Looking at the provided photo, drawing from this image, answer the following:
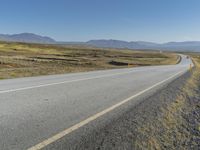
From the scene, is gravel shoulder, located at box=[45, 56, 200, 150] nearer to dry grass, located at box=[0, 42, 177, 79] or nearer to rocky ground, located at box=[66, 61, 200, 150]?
rocky ground, located at box=[66, 61, 200, 150]

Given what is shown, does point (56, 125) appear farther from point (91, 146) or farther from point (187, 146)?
point (187, 146)

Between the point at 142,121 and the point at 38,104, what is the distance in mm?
3129

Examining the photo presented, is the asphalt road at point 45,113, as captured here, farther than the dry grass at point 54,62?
No

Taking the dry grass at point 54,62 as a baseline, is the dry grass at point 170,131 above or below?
above

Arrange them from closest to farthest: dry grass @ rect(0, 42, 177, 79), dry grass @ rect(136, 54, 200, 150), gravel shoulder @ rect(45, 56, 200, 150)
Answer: gravel shoulder @ rect(45, 56, 200, 150)
dry grass @ rect(136, 54, 200, 150)
dry grass @ rect(0, 42, 177, 79)

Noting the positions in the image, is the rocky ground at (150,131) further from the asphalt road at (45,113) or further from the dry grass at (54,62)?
the dry grass at (54,62)

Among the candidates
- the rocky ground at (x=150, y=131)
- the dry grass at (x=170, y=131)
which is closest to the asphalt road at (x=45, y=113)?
the rocky ground at (x=150, y=131)

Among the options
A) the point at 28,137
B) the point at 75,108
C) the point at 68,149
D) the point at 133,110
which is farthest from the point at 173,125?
the point at 28,137

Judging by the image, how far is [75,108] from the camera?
7.27 metres

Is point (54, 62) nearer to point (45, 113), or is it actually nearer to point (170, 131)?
point (45, 113)

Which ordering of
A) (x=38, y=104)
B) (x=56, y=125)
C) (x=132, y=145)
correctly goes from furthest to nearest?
(x=38, y=104)
(x=56, y=125)
(x=132, y=145)

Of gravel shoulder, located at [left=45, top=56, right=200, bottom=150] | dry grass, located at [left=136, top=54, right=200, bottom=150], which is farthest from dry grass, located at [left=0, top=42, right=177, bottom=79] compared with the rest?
dry grass, located at [left=136, top=54, right=200, bottom=150]

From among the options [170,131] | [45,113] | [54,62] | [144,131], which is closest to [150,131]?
[144,131]

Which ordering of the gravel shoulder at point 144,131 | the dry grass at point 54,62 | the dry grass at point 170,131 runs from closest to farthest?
the gravel shoulder at point 144,131, the dry grass at point 170,131, the dry grass at point 54,62
